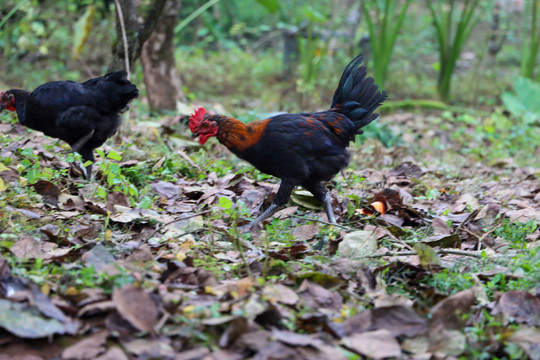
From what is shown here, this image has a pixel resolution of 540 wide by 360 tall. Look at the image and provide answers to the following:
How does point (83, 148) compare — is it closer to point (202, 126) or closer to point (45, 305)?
point (202, 126)

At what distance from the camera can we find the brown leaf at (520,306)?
97.4 inches

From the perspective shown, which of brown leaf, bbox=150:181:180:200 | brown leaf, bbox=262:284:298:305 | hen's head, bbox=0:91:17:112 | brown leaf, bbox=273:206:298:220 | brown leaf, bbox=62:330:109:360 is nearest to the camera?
brown leaf, bbox=62:330:109:360

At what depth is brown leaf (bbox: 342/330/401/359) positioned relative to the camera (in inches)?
84.9

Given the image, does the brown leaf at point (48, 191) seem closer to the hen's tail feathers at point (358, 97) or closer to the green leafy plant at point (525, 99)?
the hen's tail feathers at point (358, 97)

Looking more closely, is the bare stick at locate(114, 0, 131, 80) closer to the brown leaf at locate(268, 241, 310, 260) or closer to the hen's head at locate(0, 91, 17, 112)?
the hen's head at locate(0, 91, 17, 112)

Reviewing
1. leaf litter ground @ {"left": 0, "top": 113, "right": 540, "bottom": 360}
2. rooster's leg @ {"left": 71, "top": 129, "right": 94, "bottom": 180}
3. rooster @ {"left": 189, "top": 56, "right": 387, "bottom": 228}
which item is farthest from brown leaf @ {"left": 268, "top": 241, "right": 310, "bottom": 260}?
rooster's leg @ {"left": 71, "top": 129, "right": 94, "bottom": 180}

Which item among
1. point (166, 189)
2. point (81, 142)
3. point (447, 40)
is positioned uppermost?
point (447, 40)

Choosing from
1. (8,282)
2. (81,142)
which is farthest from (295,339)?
(81,142)

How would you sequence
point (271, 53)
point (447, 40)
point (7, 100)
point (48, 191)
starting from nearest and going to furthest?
point (48, 191) < point (7, 100) < point (447, 40) < point (271, 53)

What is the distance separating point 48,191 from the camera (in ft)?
12.0

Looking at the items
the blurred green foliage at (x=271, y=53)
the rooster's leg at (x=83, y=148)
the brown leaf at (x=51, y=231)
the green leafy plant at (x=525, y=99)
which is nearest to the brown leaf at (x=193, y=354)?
the brown leaf at (x=51, y=231)

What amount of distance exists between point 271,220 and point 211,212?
0.43m

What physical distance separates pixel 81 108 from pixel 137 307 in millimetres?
2713

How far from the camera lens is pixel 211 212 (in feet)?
12.6
